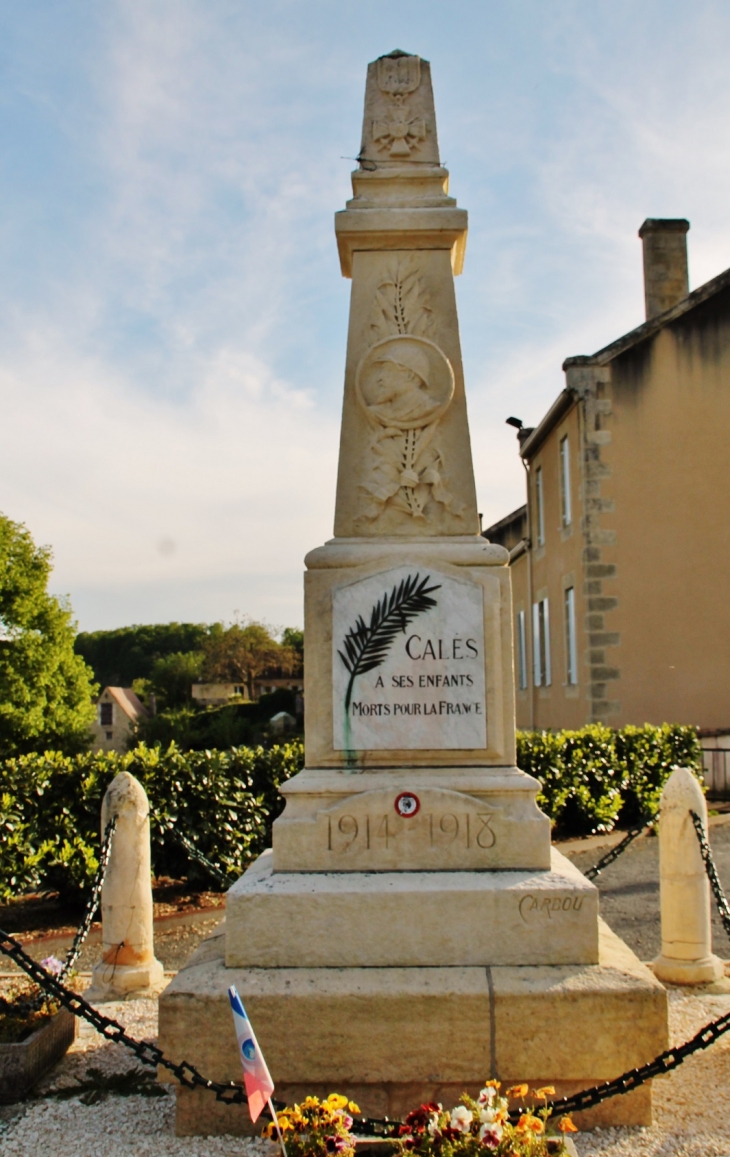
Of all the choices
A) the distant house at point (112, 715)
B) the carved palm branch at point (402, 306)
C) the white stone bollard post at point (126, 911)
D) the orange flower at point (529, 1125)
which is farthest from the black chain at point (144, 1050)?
the distant house at point (112, 715)

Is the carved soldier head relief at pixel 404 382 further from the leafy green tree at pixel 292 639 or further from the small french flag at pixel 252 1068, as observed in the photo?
the leafy green tree at pixel 292 639

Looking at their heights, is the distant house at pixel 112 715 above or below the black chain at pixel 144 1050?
below

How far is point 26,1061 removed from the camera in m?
3.84

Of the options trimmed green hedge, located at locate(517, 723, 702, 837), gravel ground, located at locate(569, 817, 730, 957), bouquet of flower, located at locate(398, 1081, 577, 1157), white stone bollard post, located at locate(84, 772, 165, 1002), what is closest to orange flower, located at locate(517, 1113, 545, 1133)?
bouquet of flower, located at locate(398, 1081, 577, 1157)

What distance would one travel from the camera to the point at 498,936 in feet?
12.3

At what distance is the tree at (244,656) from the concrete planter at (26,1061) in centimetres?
5567

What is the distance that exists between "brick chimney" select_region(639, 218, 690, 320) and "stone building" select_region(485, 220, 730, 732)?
2233 millimetres

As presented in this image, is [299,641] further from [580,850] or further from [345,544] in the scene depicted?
[345,544]

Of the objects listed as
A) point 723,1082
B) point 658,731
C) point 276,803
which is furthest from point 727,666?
point 723,1082

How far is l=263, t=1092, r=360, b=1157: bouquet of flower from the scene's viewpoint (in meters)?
2.56

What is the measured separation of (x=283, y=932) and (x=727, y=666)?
1327 cm

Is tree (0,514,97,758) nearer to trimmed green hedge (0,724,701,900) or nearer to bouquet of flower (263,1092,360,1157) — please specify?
trimmed green hedge (0,724,701,900)

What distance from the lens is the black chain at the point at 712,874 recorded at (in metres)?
4.25

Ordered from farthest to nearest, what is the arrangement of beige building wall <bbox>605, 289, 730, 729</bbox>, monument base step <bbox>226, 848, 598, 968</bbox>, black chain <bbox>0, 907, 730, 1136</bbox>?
1. beige building wall <bbox>605, 289, 730, 729</bbox>
2. monument base step <bbox>226, 848, 598, 968</bbox>
3. black chain <bbox>0, 907, 730, 1136</bbox>
